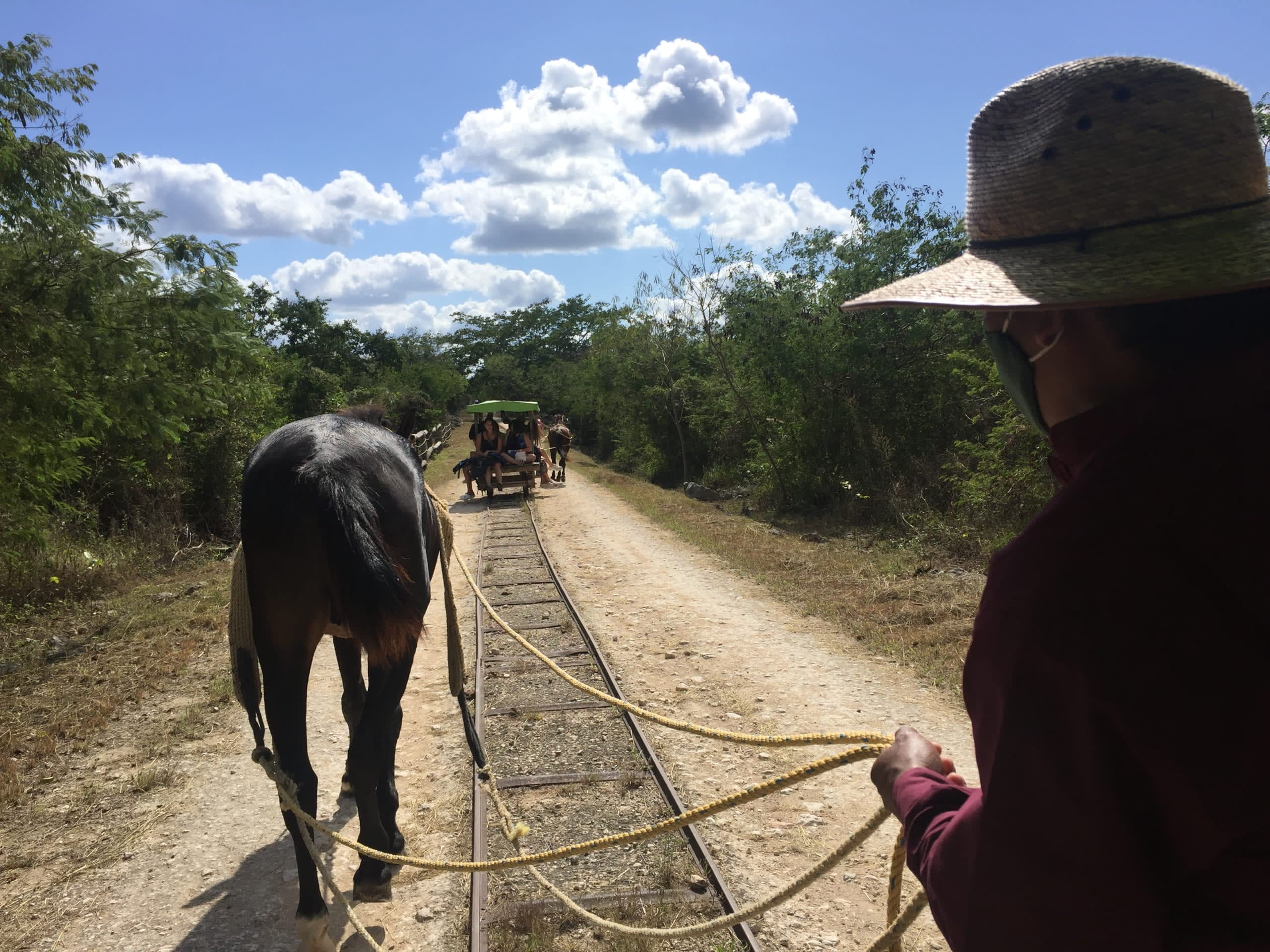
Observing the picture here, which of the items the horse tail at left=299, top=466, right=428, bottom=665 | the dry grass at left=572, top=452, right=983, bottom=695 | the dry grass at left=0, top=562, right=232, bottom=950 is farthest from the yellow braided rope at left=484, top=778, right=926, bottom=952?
the dry grass at left=572, top=452, right=983, bottom=695

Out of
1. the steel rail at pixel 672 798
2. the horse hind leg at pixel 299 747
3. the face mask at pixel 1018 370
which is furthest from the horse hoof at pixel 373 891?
the face mask at pixel 1018 370

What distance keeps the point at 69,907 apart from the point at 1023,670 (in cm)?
441

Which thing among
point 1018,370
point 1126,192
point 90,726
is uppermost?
point 1126,192

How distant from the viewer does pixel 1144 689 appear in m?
0.88

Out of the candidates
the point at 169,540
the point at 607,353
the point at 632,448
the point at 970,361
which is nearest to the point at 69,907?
the point at 169,540

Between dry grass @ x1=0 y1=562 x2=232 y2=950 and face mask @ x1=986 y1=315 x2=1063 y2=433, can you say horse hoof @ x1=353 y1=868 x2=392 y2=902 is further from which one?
face mask @ x1=986 y1=315 x2=1063 y2=433

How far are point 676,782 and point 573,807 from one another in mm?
625

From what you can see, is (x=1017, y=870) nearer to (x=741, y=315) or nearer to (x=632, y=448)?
(x=741, y=315)

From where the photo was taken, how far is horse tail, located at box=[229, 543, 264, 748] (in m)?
3.52

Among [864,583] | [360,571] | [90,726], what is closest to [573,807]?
[360,571]

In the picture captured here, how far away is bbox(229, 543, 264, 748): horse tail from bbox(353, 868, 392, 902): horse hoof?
2.59 ft

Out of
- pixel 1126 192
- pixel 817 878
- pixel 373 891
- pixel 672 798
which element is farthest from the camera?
pixel 672 798

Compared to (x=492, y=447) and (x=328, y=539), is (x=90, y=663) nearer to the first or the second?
(x=328, y=539)

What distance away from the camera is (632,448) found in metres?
32.0
